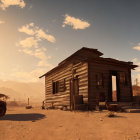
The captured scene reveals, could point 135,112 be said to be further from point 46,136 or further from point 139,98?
point 46,136

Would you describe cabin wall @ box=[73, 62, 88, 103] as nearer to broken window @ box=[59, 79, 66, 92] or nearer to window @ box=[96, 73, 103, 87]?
window @ box=[96, 73, 103, 87]

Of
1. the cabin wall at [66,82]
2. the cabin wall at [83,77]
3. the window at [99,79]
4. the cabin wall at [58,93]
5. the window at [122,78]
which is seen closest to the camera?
the cabin wall at [83,77]

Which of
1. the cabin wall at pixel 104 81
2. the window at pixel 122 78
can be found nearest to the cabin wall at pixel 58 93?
the cabin wall at pixel 104 81

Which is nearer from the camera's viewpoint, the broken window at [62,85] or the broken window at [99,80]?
the broken window at [99,80]

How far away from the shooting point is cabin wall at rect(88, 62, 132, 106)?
38.7 ft

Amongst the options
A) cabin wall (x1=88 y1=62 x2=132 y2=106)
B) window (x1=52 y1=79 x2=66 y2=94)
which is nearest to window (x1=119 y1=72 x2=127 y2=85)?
cabin wall (x1=88 y1=62 x2=132 y2=106)

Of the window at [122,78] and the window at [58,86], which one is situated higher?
the window at [122,78]

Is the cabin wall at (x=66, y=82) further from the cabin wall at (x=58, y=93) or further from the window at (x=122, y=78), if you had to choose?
the window at (x=122, y=78)

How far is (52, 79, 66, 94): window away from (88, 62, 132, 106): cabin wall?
4202 mm

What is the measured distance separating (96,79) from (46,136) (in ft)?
27.0

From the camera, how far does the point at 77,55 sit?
48.5 ft

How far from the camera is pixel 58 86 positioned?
16.7 metres

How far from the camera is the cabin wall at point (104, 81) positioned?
11.8 metres

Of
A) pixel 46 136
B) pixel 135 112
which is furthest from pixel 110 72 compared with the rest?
pixel 46 136
